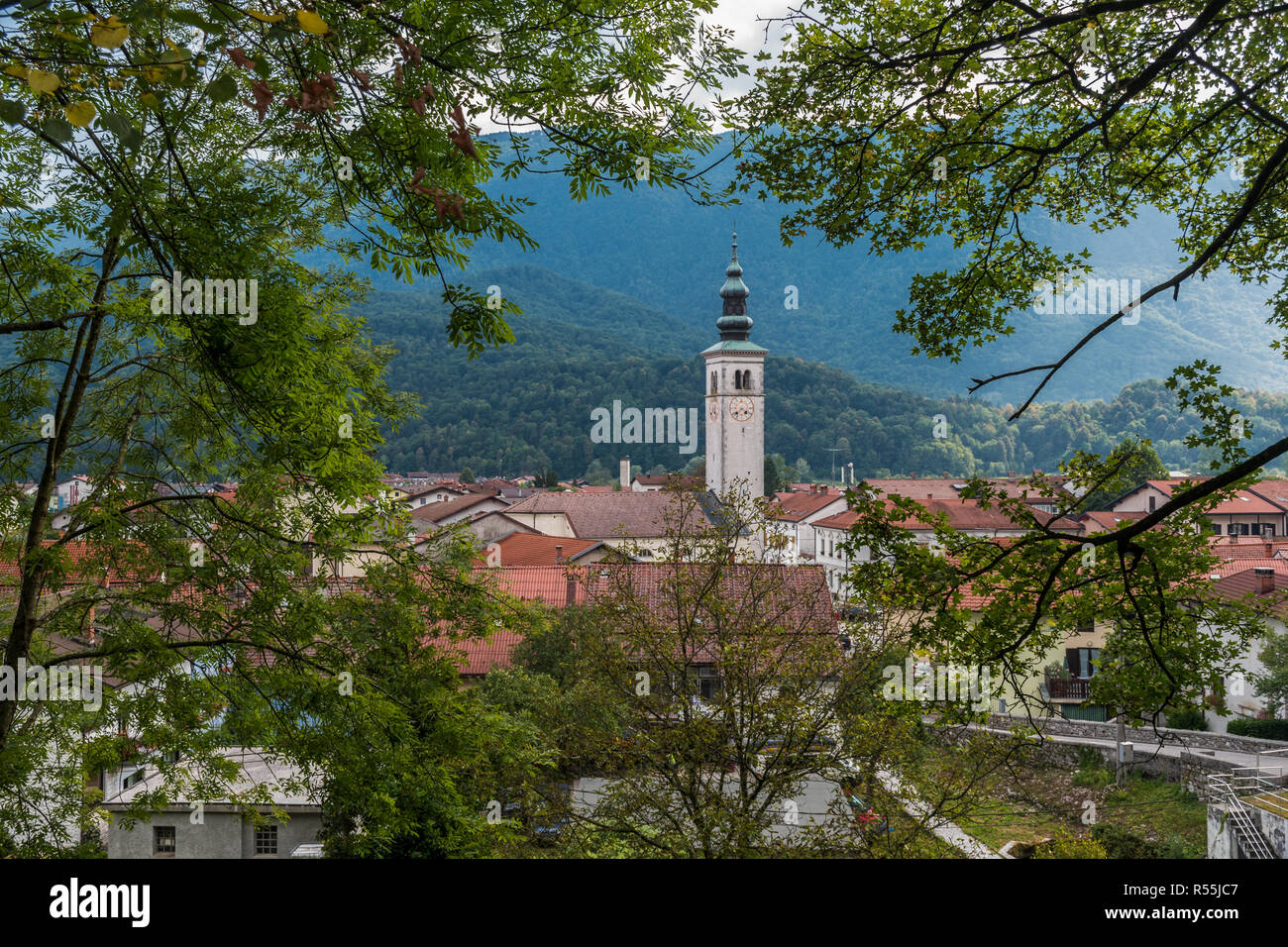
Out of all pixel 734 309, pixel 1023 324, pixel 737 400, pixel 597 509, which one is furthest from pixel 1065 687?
pixel 1023 324

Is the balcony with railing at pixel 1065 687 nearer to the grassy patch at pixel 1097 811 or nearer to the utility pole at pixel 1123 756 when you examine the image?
the grassy patch at pixel 1097 811

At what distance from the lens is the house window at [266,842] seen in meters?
17.3

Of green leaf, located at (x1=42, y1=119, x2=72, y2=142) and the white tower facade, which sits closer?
green leaf, located at (x1=42, y1=119, x2=72, y2=142)

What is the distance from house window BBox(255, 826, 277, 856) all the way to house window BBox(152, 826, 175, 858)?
5.23 ft

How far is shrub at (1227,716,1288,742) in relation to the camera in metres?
23.7

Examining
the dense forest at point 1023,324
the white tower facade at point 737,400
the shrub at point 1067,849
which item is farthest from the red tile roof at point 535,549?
the white tower facade at point 737,400

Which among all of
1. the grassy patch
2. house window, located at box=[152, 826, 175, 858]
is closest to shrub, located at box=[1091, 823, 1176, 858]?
the grassy patch

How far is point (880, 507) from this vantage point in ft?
19.0

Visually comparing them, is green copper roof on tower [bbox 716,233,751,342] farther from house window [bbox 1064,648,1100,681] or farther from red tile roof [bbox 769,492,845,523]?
house window [bbox 1064,648,1100,681]

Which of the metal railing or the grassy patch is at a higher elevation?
the metal railing

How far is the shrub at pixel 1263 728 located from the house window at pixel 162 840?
985 inches
